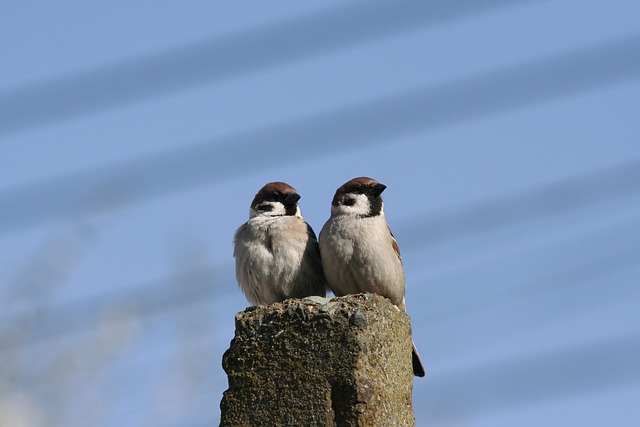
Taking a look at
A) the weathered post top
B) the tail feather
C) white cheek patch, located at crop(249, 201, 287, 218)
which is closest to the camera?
the weathered post top

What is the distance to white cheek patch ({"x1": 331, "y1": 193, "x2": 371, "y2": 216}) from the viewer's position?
4711mm

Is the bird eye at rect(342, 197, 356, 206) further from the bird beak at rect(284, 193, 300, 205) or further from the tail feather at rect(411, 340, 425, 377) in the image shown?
the tail feather at rect(411, 340, 425, 377)

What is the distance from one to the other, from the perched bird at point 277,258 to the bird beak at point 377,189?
361 millimetres

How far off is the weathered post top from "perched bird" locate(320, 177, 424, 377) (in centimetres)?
171

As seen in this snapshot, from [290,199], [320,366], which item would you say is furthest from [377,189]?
[320,366]

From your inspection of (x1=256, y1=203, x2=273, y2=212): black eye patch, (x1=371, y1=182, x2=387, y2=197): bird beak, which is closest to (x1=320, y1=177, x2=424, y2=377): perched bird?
(x1=371, y1=182, x2=387, y2=197): bird beak

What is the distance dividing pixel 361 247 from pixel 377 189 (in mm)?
449

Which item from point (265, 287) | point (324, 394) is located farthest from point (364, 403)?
point (265, 287)

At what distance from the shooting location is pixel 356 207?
4.74 metres

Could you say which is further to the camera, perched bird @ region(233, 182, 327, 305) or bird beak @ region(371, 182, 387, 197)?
bird beak @ region(371, 182, 387, 197)

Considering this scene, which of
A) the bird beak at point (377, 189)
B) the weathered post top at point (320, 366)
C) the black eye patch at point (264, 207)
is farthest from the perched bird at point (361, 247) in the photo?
the weathered post top at point (320, 366)

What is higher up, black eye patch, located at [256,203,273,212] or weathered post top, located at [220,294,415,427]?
black eye patch, located at [256,203,273,212]

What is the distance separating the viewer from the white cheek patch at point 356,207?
4.71 metres

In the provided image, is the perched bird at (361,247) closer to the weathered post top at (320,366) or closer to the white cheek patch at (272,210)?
the white cheek patch at (272,210)
